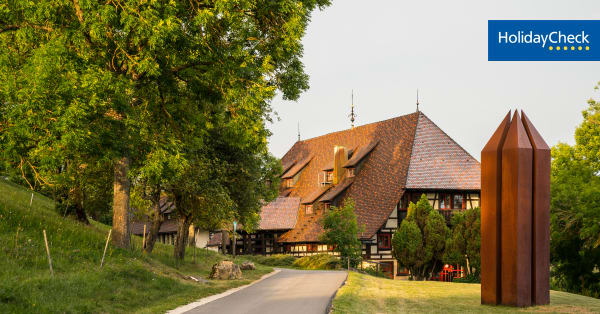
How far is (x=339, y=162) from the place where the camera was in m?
52.0

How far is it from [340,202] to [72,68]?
34.2m

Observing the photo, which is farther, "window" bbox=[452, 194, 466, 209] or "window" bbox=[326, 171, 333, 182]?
"window" bbox=[326, 171, 333, 182]

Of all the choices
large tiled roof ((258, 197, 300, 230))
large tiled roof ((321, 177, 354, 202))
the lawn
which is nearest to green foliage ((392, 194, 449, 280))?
large tiled roof ((321, 177, 354, 202))

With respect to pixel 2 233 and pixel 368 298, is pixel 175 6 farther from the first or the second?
pixel 368 298

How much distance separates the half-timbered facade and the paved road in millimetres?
20977

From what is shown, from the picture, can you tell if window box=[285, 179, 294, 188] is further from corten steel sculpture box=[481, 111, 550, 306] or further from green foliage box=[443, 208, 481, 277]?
corten steel sculpture box=[481, 111, 550, 306]

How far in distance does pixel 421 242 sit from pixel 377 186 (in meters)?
9.19

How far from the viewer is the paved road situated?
14.9 metres

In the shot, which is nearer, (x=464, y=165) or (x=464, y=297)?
(x=464, y=297)

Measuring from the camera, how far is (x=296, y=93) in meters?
22.3

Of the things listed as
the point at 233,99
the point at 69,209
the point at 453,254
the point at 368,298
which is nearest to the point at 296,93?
the point at 233,99

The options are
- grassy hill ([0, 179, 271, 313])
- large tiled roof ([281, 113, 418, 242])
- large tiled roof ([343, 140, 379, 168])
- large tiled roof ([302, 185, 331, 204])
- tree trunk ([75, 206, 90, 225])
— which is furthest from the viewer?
large tiled roof ([302, 185, 331, 204])

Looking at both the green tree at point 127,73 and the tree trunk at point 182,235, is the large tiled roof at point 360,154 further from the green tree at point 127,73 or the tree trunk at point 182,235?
the green tree at point 127,73

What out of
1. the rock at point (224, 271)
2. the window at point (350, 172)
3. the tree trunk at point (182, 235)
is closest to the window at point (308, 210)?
the window at point (350, 172)
